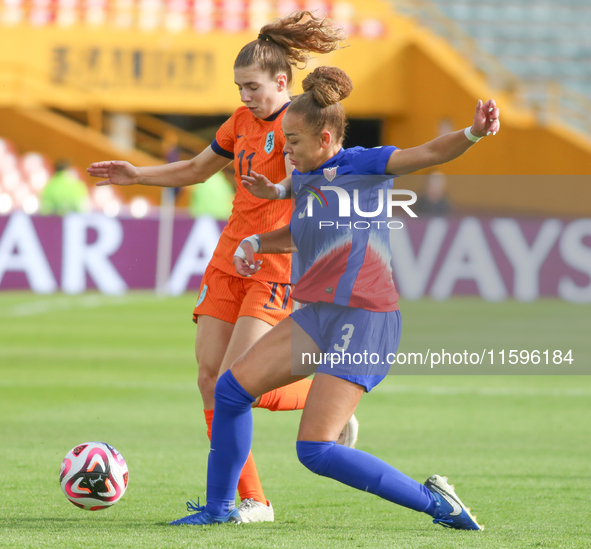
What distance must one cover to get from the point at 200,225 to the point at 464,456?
10.1m

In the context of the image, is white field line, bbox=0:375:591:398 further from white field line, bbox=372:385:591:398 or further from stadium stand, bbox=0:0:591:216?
stadium stand, bbox=0:0:591:216

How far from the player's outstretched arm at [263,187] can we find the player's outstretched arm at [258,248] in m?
0.14

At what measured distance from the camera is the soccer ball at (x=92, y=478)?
13.3 feet

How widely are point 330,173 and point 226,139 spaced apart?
95cm

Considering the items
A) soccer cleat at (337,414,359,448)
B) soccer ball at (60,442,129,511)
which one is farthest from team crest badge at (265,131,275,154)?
soccer ball at (60,442,129,511)

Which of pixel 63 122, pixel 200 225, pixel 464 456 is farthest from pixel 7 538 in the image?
pixel 63 122

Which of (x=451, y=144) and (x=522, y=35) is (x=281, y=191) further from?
(x=522, y=35)

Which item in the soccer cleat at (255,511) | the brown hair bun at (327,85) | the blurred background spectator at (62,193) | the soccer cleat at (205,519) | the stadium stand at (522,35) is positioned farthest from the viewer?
the stadium stand at (522,35)

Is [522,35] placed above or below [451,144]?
above

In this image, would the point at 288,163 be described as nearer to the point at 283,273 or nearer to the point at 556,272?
the point at 283,273

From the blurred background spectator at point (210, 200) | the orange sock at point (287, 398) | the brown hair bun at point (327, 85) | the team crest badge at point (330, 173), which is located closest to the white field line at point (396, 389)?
the orange sock at point (287, 398)

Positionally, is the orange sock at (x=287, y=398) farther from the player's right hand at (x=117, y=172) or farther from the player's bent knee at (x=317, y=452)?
the player's right hand at (x=117, y=172)

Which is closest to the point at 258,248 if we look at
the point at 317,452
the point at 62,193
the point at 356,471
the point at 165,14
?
the point at 317,452

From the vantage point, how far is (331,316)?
12.0 ft
